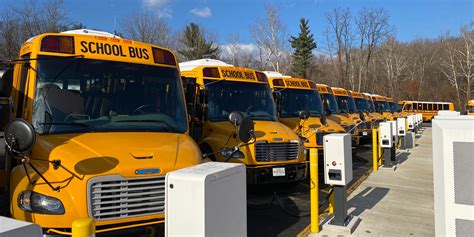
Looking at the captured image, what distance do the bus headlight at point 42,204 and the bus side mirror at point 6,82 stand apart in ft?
6.22

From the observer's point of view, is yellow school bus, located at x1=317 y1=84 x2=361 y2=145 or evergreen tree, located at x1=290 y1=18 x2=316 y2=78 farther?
evergreen tree, located at x1=290 y1=18 x2=316 y2=78

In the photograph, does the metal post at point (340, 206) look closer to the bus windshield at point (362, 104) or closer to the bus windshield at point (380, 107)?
the bus windshield at point (362, 104)

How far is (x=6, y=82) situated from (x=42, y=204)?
6.87 feet

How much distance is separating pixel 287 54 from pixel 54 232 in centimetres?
4640

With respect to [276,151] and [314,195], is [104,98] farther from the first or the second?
[276,151]

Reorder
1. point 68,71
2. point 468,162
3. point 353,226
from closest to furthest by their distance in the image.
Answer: point 468,162 → point 68,71 → point 353,226

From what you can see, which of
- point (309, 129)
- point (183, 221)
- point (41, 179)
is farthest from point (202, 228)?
point (309, 129)

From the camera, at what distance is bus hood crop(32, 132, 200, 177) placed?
349 centimetres

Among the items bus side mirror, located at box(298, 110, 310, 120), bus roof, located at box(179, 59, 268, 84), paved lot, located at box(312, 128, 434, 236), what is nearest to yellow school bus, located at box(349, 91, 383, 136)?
paved lot, located at box(312, 128, 434, 236)

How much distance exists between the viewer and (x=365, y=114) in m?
19.4

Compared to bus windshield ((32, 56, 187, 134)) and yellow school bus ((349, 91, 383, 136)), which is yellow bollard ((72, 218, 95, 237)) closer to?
bus windshield ((32, 56, 187, 134))

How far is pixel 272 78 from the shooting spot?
10.6 m

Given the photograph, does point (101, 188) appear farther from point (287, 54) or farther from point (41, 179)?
point (287, 54)

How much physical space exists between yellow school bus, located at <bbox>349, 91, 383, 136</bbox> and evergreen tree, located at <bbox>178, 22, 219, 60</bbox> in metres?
26.6
